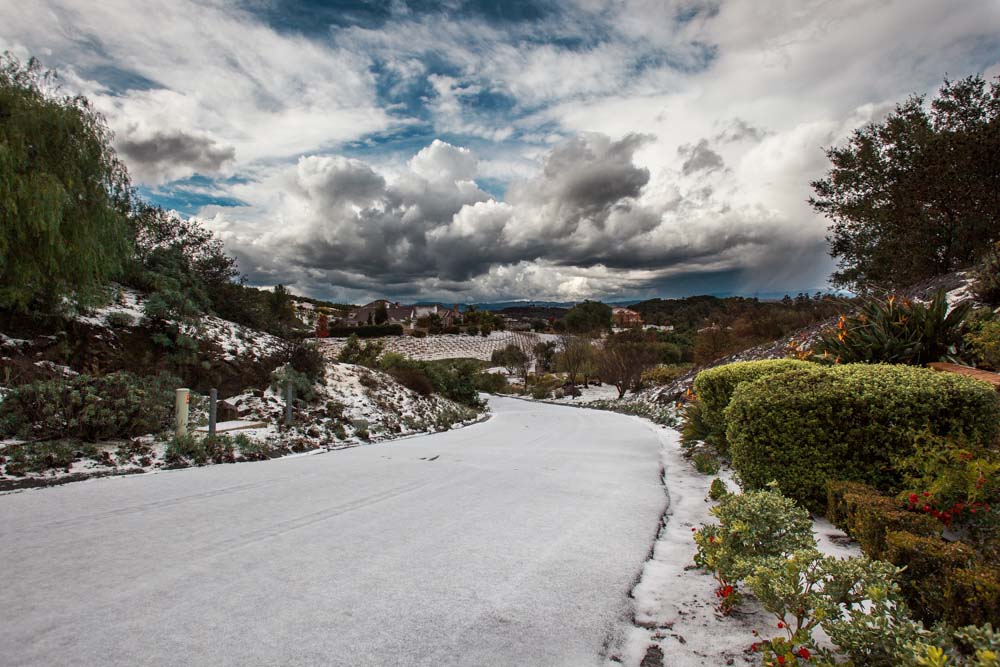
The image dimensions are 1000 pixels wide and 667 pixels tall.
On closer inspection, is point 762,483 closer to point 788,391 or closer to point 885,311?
Result: point 788,391

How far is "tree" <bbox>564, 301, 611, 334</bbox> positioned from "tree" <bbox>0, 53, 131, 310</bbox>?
69192 millimetres

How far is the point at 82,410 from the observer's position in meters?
6.57

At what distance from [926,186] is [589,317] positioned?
69387mm

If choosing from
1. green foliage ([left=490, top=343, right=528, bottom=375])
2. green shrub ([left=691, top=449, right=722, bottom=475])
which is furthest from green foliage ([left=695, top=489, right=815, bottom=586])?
green foliage ([left=490, top=343, right=528, bottom=375])

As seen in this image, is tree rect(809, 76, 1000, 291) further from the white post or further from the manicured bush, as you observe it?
the white post

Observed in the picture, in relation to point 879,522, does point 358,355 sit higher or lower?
lower

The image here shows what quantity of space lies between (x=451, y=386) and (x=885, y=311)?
59.1 feet

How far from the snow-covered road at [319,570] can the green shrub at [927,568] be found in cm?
127

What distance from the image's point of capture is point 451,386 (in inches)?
915

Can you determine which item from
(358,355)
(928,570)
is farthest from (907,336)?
(358,355)

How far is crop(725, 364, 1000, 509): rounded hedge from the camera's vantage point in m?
3.69

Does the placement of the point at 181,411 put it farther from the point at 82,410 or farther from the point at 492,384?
the point at 492,384

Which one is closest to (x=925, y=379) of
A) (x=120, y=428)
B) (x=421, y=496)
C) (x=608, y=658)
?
(x=608, y=658)

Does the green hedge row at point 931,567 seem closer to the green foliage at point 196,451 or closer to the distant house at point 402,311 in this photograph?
the green foliage at point 196,451
